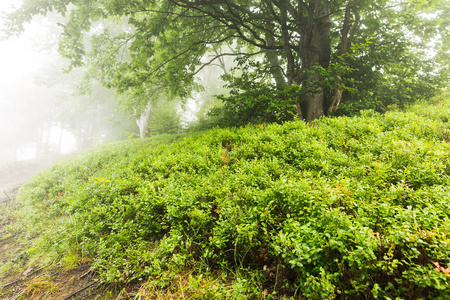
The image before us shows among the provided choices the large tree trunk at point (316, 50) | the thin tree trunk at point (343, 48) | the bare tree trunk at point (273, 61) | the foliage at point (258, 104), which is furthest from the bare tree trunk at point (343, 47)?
the bare tree trunk at point (273, 61)

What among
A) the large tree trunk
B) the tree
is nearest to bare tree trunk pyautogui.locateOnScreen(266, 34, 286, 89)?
the tree

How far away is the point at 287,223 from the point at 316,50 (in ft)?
26.6

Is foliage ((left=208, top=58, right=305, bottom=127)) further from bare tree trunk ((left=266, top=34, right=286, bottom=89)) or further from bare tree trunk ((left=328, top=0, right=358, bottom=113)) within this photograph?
bare tree trunk ((left=266, top=34, right=286, bottom=89))

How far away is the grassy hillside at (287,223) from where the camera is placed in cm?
177

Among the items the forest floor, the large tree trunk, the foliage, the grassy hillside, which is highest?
the large tree trunk

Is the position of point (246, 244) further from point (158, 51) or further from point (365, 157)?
point (158, 51)

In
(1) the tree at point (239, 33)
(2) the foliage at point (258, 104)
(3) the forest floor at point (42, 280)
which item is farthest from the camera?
(1) the tree at point (239, 33)

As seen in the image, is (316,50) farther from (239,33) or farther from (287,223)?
(287,223)

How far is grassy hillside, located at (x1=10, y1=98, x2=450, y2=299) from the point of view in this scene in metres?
1.77

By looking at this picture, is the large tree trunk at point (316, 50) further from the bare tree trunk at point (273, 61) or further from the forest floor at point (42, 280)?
the forest floor at point (42, 280)

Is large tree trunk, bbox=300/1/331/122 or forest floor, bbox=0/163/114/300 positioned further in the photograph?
large tree trunk, bbox=300/1/331/122

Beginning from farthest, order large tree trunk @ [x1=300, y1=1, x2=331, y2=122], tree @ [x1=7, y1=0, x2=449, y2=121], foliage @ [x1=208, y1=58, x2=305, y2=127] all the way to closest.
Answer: large tree trunk @ [x1=300, y1=1, x2=331, y2=122] → tree @ [x1=7, y1=0, x2=449, y2=121] → foliage @ [x1=208, y1=58, x2=305, y2=127]

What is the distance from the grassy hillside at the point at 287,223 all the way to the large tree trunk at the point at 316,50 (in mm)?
2697

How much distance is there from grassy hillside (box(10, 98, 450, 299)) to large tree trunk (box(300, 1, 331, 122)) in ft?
8.85
